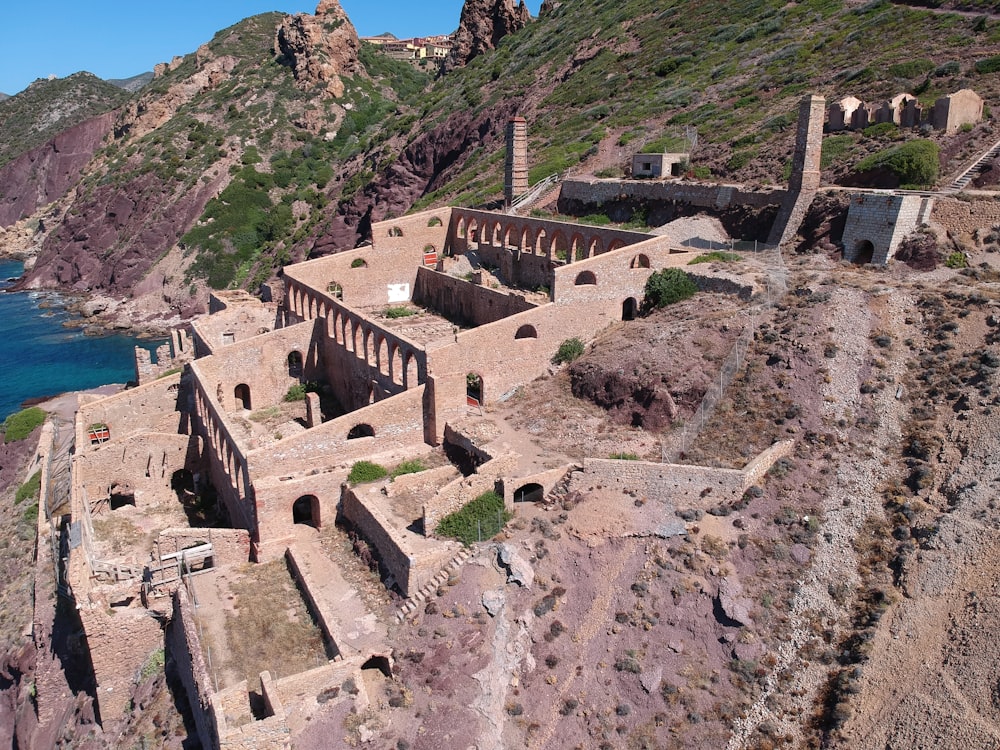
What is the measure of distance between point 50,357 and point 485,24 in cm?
6172

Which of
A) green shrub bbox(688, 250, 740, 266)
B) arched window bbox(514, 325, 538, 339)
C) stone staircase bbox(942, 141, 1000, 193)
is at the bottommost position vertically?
arched window bbox(514, 325, 538, 339)

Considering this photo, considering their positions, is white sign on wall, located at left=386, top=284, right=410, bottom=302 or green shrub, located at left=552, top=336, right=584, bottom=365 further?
white sign on wall, located at left=386, top=284, right=410, bottom=302

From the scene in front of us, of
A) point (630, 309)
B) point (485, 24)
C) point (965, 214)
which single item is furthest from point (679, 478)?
point (485, 24)

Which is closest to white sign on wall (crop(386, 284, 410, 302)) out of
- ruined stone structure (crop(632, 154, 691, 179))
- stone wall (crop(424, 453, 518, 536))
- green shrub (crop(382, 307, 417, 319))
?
green shrub (crop(382, 307, 417, 319))

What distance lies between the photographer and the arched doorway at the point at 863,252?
98.5ft

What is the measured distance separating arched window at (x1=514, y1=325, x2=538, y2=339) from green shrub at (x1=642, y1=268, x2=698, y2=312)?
4910mm

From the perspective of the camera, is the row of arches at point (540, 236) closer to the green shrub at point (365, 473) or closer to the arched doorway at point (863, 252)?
the arched doorway at point (863, 252)

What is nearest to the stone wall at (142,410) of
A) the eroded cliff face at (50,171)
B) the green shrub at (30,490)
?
the green shrub at (30,490)

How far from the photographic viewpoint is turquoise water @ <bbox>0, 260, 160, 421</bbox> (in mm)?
55750

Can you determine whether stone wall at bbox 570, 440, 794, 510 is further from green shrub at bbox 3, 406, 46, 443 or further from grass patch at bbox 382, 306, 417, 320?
green shrub at bbox 3, 406, 46, 443

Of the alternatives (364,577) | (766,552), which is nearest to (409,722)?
(364,577)

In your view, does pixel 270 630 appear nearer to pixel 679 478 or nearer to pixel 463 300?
pixel 679 478

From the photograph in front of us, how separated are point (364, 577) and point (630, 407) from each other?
9.71 m

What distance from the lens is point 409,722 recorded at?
703 inches
